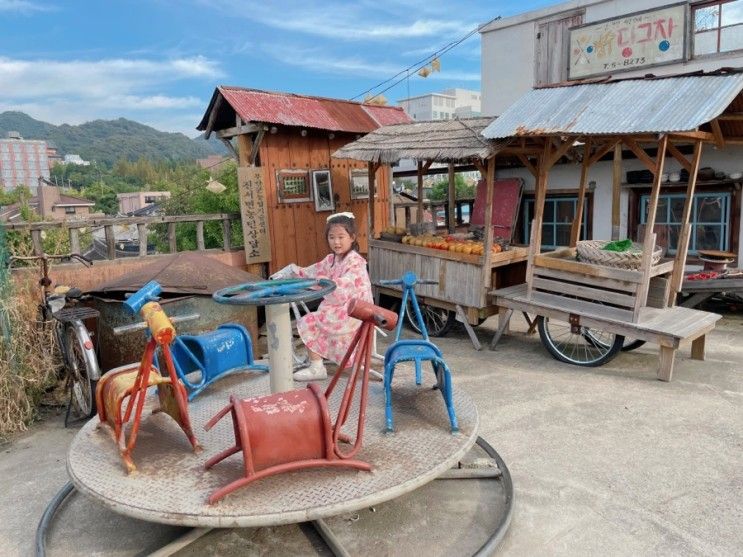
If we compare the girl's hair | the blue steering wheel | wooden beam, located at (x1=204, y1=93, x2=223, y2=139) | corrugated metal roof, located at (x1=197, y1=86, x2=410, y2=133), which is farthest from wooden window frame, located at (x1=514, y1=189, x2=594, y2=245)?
the blue steering wheel

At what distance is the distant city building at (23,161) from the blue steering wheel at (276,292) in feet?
402

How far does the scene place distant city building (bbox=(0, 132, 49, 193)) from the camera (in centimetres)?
10950

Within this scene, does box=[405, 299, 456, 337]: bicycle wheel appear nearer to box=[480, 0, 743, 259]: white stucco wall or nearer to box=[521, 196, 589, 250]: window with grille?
box=[521, 196, 589, 250]: window with grille

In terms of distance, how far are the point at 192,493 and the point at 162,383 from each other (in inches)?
29.8

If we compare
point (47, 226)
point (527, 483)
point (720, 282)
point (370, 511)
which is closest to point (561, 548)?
point (527, 483)

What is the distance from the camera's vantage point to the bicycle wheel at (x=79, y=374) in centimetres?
495

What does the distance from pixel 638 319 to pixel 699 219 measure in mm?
4451

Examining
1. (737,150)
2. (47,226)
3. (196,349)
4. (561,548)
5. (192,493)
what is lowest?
(561,548)

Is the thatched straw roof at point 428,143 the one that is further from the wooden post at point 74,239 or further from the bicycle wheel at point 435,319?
the wooden post at point 74,239

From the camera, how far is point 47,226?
7.12 m

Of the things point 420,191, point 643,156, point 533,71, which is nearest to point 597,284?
point 643,156

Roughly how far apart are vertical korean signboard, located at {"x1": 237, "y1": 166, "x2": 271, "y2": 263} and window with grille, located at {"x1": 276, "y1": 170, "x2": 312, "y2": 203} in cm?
38

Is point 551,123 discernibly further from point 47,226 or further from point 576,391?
point 47,226

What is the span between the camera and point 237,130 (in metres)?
8.78
